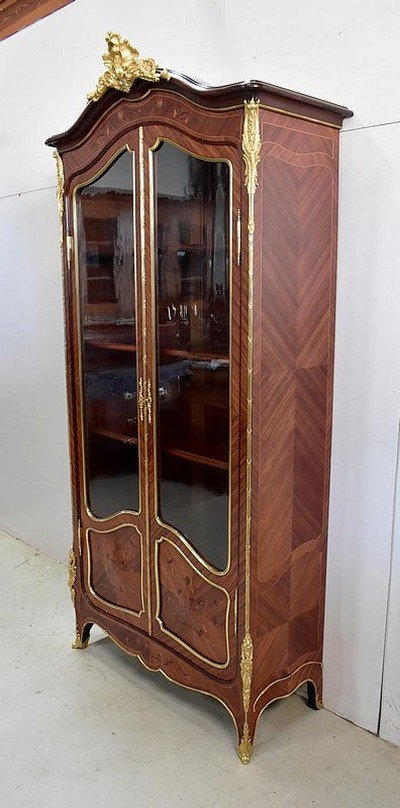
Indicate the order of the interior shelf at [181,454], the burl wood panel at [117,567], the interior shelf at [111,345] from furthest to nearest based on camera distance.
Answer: the burl wood panel at [117,567] < the interior shelf at [111,345] < the interior shelf at [181,454]

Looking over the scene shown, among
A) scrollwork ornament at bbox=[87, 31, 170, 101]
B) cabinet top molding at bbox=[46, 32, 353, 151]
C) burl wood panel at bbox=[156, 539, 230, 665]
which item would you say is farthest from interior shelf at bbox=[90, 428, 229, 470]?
scrollwork ornament at bbox=[87, 31, 170, 101]

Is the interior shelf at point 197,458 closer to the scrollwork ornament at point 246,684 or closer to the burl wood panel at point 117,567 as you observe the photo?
the burl wood panel at point 117,567

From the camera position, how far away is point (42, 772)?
204cm

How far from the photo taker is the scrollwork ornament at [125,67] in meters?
1.93

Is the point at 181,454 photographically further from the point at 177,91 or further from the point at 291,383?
the point at 177,91

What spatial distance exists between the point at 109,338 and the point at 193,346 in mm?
413

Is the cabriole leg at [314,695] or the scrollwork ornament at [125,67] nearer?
the scrollwork ornament at [125,67]

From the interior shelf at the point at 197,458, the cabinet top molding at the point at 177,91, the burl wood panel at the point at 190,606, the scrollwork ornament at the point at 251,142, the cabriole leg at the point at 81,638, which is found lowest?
the cabriole leg at the point at 81,638

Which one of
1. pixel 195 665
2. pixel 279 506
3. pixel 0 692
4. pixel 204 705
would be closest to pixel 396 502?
pixel 279 506

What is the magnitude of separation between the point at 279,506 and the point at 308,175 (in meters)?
0.97

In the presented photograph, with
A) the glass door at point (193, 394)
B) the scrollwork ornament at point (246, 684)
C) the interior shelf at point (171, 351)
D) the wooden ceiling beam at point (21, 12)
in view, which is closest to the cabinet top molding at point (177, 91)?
the glass door at point (193, 394)

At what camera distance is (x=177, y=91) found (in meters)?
1.91

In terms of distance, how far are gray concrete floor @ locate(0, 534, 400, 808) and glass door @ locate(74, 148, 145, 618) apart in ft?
1.00

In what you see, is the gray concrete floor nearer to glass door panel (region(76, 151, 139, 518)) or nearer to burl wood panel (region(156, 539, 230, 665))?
burl wood panel (region(156, 539, 230, 665))
